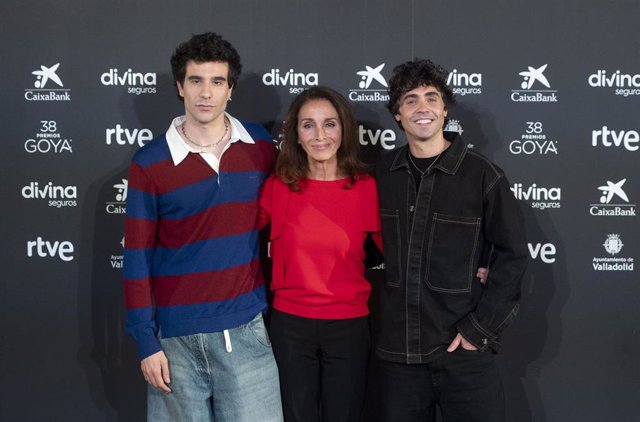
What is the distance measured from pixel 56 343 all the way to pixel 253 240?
1.29 metres

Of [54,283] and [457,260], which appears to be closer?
[457,260]

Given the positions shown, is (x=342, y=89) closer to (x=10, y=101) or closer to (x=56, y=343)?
(x=10, y=101)

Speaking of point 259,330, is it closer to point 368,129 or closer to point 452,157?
point 452,157

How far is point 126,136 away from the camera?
2.97 meters

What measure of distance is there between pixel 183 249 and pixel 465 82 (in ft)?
4.81

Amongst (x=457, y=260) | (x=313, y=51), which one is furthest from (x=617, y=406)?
(x=313, y=51)

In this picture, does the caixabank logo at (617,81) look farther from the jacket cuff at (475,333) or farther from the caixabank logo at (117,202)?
the caixabank logo at (117,202)

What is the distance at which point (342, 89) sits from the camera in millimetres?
2924

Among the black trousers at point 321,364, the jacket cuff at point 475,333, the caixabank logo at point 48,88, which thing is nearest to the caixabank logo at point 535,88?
the jacket cuff at point 475,333

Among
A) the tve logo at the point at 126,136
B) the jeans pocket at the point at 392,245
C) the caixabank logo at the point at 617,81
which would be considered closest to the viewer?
the jeans pocket at the point at 392,245

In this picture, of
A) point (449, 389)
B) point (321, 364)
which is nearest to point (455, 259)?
point (449, 389)

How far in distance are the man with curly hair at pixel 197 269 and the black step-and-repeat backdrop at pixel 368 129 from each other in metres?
0.62

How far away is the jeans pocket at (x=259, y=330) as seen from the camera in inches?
92.6

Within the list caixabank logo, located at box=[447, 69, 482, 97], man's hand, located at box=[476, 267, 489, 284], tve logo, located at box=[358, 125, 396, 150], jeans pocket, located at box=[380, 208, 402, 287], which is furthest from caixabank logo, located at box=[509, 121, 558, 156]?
jeans pocket, located at box=[380, 208, 402, 287]
